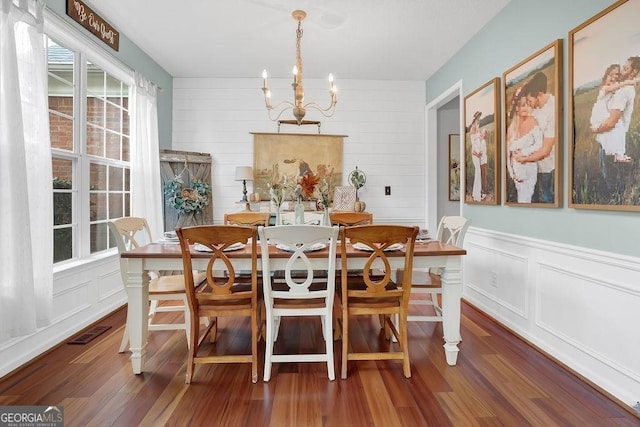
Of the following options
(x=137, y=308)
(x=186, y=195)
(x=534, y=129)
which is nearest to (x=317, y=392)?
(x=137, y=308)

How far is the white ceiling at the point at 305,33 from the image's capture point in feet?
9.79

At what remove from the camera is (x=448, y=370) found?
7.06ft

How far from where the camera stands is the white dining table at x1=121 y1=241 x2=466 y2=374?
205cm

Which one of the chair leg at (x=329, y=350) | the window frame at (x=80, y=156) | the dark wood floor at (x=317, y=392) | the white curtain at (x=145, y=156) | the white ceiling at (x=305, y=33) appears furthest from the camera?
the white curtain at (x=145, y=156)

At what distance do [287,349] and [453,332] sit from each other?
3.89ft

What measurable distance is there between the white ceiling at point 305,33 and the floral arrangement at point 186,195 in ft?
5.20

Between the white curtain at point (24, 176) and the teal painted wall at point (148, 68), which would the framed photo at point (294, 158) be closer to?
the teal painted wall at point (148, 68)

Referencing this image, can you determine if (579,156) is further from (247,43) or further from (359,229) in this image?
(247,43)

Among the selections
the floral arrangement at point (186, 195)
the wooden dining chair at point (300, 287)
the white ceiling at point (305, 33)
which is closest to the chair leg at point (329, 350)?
the wooden dining chair at point (300, 287)

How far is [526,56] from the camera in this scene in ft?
8.91

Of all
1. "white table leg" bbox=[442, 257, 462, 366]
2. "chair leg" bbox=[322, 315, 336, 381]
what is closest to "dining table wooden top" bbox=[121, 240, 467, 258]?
"white table leg" bbox=[442, 257, 462, 366]

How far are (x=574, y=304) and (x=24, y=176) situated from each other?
369cm

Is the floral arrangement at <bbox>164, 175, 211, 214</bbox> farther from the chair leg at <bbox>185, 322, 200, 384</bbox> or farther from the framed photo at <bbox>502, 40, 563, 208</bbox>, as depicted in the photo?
the framed photo at <bbox>502, 40, 563, 208</bbox>

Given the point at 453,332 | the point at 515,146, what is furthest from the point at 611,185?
the point at 453,332
